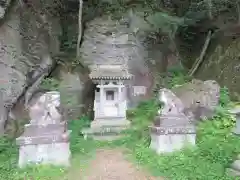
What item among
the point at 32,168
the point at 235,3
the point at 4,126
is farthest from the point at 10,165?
the point at 235,3

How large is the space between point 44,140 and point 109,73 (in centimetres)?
419

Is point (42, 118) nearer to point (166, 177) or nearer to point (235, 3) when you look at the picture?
point (166, 177)

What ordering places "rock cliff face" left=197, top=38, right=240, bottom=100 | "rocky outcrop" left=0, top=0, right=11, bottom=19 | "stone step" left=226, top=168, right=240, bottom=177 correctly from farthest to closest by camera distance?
"rock cliff face" left=197, top=38, right=240, bottom=100
"rocky outcrop" left=0, top=0, right=11, bottom=19
"stone step" left=226, top=168, right=240, bottom=177

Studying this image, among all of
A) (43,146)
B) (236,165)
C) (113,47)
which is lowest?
(236,165)

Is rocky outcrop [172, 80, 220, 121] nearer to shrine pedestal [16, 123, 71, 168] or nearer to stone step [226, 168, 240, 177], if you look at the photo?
stone step [226, 168, 240, 177]

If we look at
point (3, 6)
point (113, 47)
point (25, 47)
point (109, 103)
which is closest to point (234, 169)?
point (109, 103)

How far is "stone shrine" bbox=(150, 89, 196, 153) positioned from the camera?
8.35 m

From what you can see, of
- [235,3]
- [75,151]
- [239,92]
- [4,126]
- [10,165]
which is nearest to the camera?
[10,165]

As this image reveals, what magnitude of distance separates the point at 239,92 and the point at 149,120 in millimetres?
4036

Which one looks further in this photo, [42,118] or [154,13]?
[154,13]

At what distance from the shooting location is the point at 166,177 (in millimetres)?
7027

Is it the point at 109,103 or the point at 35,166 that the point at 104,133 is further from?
the point at 35,166

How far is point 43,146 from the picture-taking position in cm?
756

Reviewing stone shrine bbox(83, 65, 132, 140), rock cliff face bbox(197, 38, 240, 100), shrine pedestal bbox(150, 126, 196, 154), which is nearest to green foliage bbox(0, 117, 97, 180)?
stone shrine bbox(83, 65, 132, 140)
